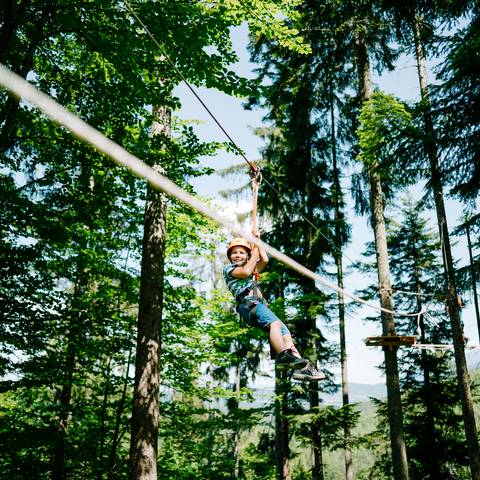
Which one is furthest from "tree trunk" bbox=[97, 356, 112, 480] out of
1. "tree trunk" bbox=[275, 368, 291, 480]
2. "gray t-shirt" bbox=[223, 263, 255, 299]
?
"tree trunk" bbox=[275, 368, 291, 480]

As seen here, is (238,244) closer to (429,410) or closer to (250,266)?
(250,266)

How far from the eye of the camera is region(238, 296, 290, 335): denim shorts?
4.36 metres

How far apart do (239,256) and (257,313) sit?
68 centimetres

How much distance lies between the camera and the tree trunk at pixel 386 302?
955 cm

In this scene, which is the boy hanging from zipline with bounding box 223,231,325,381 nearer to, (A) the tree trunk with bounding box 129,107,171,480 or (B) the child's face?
(B) the child's face

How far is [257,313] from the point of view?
438cm

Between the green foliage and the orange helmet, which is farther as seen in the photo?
the green foliage

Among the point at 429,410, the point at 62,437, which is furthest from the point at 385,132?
the point at 429,410

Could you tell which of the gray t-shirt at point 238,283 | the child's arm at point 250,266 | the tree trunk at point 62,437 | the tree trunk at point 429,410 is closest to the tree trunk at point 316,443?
the tree trunk at point 429,410

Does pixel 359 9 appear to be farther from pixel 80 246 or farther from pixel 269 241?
pixel 80 246

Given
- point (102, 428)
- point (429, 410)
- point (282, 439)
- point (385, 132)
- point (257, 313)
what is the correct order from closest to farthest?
point (257, 313), point (102, 428), point (385, 132), point (282, 439), point (429, 410)

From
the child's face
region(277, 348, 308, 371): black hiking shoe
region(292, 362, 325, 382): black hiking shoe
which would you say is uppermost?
the child's face

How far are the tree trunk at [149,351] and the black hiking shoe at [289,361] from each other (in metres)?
2.24

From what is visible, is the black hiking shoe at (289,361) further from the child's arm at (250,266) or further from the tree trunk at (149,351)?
the tree trunk at (149,351)
